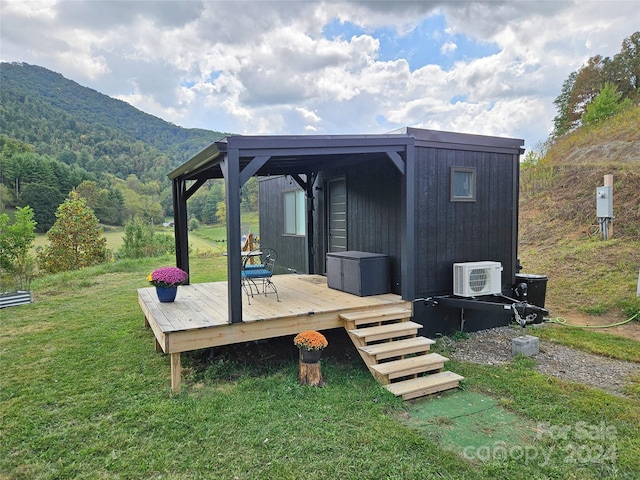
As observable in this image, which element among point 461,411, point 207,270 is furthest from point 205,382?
point 207,270

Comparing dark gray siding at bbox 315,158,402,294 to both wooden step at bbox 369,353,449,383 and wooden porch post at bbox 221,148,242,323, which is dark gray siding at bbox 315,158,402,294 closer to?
wooden step at bbox 369,353,449,383

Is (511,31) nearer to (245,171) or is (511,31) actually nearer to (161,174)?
(245,171)

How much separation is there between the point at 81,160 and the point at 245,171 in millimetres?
23638

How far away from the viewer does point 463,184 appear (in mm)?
5270

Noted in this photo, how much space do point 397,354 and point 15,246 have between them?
28.8ft

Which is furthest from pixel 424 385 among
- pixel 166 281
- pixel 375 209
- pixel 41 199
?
pixel 41 199

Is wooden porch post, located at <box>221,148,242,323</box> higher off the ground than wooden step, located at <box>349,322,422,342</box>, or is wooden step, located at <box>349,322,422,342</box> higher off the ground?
wooden porch post, located at <box>221,148,242,323</box>

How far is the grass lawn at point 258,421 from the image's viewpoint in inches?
92.1

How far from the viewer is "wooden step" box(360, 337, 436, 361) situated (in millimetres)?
3711

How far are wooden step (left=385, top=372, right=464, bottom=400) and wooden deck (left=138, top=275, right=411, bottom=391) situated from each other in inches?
40.1

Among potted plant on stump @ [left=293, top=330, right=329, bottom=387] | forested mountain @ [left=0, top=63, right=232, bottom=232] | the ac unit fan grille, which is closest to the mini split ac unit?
the ac unit fan grille

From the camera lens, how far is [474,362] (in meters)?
4.22

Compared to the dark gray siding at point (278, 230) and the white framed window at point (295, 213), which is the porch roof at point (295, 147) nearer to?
the white framed window at point (295, 213)

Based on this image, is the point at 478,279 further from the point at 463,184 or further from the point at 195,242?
the point at 195,242
